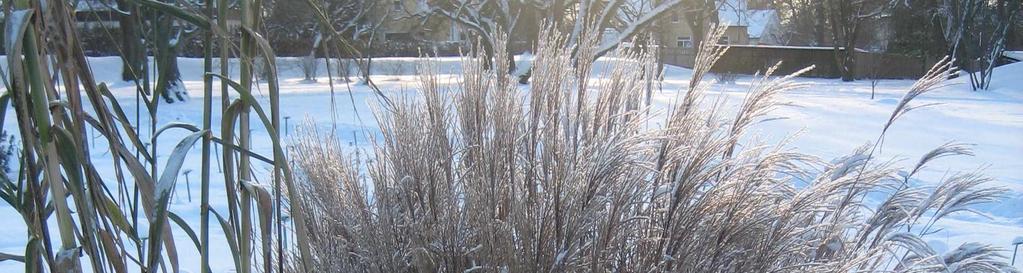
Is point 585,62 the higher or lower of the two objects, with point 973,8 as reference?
lower

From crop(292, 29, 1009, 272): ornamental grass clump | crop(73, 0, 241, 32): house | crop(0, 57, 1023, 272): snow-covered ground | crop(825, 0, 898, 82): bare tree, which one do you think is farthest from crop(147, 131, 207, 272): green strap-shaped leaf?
crop(825, 0, 898, 82): bare tree

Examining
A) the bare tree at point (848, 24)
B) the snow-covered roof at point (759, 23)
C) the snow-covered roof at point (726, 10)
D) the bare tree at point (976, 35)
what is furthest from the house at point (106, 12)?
the snow-covered roof at point (759, 23)

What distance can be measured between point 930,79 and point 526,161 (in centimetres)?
117

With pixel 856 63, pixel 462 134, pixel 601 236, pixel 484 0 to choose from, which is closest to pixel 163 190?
pixel 601 236

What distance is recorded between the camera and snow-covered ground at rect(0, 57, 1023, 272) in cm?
467

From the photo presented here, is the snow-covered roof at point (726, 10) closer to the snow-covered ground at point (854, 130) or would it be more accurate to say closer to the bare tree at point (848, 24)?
the snow-covered ground at point (854, 130)

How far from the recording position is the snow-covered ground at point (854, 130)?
4.67 metres

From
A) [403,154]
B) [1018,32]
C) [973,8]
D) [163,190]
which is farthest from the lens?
[1018,32]

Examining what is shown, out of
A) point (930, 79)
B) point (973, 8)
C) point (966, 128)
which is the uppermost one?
point (973, 8)

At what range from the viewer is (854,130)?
11.2 m

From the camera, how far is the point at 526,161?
7.48 feet

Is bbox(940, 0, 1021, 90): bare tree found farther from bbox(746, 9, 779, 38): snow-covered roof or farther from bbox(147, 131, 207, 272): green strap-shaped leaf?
bbox(746, 9, 779, 38): snow-covered roof

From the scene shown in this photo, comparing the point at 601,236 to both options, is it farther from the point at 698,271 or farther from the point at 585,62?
the point at 585,62

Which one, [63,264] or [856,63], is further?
[856,63]
